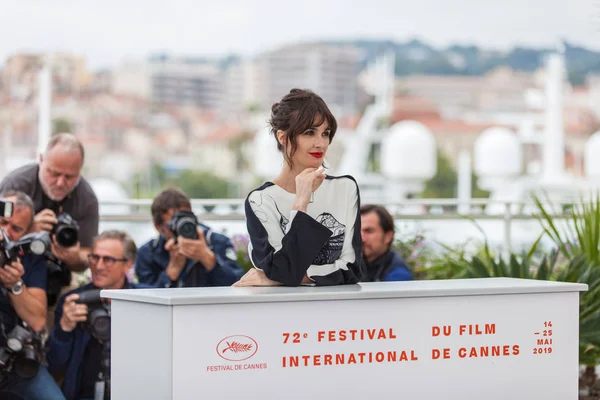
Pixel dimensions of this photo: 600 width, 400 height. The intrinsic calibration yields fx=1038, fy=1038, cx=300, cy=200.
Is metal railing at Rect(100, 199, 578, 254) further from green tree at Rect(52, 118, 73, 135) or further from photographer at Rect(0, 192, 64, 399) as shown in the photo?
green tree at Rect(52, 118, 73, 135)

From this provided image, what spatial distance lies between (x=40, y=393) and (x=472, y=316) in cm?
195

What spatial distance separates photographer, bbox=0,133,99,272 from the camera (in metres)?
4.63

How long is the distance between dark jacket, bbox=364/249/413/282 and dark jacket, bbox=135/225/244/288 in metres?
0.62

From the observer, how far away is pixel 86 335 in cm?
424

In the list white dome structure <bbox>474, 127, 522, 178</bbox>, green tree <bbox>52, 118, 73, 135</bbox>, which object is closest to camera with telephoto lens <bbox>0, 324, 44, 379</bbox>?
white dome structure <bbox>474, 127, 522, 178</bbox>

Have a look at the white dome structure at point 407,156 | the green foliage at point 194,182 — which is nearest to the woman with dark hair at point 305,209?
the white dome structure at point 407,156

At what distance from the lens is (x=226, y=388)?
2.61m

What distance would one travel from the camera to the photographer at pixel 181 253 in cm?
480

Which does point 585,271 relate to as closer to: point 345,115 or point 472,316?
point 472,316

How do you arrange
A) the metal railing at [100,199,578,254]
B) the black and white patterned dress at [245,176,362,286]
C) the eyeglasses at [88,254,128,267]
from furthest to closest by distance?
the metal railing at [100,199,578,254], the eyeglasses at [88,254,128,267], the black and white patterned dress at [245,176,362,286]

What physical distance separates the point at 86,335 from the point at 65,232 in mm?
589

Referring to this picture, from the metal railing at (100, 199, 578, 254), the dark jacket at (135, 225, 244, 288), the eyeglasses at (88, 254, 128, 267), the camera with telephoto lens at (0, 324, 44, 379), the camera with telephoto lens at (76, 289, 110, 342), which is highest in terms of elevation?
the metal railing at (100, 199, 578, 254)

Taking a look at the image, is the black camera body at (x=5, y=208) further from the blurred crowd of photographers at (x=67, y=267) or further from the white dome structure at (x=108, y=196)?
the white dome structure at (x=108, y=196)

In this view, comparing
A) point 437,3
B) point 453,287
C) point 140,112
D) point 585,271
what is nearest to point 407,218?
point 585,271
